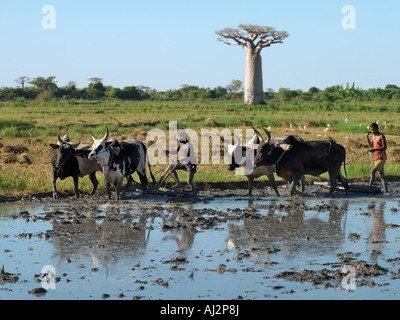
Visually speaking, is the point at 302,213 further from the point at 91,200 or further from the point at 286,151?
the point at 91,200

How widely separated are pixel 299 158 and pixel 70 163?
4.24 meters

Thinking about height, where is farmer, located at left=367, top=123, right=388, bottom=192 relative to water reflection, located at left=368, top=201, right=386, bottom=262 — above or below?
above

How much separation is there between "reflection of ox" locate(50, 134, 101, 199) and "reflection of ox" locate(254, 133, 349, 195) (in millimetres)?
3099

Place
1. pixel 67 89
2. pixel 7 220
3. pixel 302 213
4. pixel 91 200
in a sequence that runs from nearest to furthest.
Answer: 1. pixel 7 220
2. pixel 302 213
3. pixel 91 200
4. pixel 67 89

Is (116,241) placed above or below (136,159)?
below

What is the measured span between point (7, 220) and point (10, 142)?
34.0ft

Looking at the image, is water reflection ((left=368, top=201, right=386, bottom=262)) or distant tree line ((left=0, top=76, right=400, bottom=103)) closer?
water reflection ((left=368, top=201, right=386, bottom=262))

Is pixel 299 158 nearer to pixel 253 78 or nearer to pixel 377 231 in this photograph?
pixel 377 231

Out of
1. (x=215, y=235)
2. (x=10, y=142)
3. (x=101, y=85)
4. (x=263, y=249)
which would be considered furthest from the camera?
(x=101, y=85)

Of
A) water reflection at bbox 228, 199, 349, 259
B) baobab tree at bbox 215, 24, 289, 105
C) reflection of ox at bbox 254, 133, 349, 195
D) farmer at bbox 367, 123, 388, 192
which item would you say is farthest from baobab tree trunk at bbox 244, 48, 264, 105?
water reflection at bbox 228, 199, 349, 259

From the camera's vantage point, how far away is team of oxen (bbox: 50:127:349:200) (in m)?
11.3

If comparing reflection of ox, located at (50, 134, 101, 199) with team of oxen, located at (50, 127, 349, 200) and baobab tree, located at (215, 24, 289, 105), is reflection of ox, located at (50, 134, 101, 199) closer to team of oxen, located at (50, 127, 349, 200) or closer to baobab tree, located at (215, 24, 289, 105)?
team of oxen, located at (50, 127, 349, 200)
